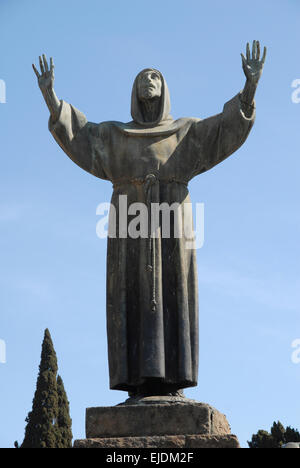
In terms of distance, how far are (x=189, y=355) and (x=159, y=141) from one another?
274 cm

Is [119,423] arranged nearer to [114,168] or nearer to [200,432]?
[200,432]

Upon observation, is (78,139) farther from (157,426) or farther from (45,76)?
(157,426)

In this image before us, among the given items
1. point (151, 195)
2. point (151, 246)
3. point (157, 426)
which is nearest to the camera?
point (157, 426)

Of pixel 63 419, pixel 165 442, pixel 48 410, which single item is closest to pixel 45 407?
pixel 48 410

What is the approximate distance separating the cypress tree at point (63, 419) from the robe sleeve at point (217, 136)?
16498 mm

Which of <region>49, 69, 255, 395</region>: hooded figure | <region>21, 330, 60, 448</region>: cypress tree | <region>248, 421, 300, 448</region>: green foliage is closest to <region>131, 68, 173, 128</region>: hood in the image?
<region>49, 69, 255, 395</region>: hooded figure

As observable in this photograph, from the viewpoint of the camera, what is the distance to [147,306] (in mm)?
13203

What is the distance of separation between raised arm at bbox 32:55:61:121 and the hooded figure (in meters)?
0.14

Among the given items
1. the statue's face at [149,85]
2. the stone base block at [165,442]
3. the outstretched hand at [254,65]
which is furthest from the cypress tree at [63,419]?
the outstretched hand at [254,65]

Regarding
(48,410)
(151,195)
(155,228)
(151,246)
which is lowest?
(151,246)

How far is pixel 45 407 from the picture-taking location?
2988cm

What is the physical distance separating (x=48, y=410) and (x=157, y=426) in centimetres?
1776
